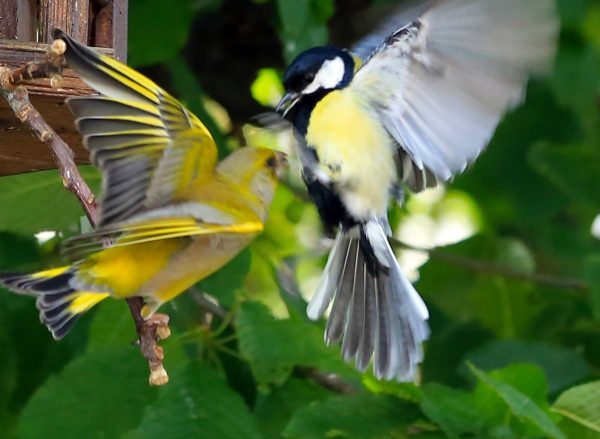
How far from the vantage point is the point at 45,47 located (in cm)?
247

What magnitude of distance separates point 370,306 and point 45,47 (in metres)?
1.04

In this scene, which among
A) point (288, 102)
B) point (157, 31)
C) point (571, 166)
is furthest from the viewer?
point (571, 166)

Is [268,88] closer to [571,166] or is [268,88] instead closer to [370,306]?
[571,166]

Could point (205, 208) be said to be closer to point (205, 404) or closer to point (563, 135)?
point (205, 404)

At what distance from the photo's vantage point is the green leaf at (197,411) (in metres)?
2.73

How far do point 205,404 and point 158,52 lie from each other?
1.14 metres

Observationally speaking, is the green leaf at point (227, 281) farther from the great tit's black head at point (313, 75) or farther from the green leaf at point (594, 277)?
the green leaf at point (594, 277)

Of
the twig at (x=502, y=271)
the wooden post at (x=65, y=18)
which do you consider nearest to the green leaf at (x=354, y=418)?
the wooden post at (x=65, y=18)

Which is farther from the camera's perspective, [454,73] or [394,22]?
[394,22]

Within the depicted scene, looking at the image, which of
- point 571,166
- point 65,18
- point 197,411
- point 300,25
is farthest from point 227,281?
point 571,166

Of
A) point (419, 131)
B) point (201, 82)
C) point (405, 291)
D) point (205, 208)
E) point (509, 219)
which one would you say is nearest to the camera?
point (205, 208)

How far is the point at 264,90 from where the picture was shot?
4.67 metres

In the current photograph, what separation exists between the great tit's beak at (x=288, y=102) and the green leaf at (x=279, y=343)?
46 cm

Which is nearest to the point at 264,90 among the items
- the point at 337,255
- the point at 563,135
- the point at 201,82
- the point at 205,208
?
the point at 201,82
